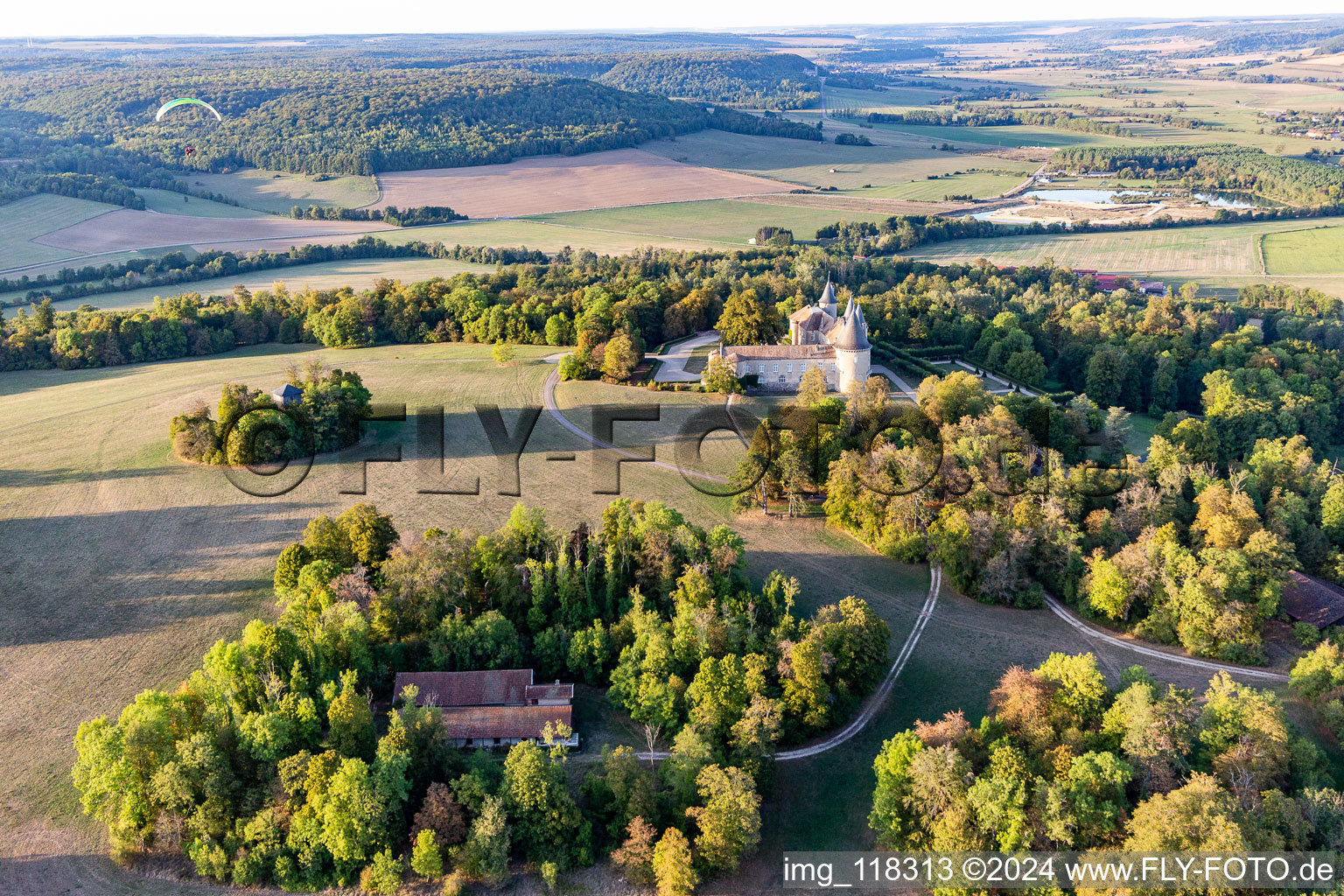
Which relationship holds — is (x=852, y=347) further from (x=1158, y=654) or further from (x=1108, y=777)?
(x=1108, y=777)

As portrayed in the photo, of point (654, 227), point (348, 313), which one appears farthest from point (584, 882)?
point (654, 227)

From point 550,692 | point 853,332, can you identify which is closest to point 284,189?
point 853,332

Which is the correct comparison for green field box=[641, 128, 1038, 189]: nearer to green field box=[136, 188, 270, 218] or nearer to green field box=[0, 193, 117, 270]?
green field box=[136, 188, 270, 218]

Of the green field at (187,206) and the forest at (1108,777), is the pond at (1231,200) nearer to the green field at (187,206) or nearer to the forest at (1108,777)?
the forest at (1108,777)

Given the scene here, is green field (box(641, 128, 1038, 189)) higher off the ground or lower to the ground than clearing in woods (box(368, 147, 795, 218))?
higher

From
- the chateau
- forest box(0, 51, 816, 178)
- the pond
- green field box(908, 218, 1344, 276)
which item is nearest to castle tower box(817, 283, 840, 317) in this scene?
the chateau
